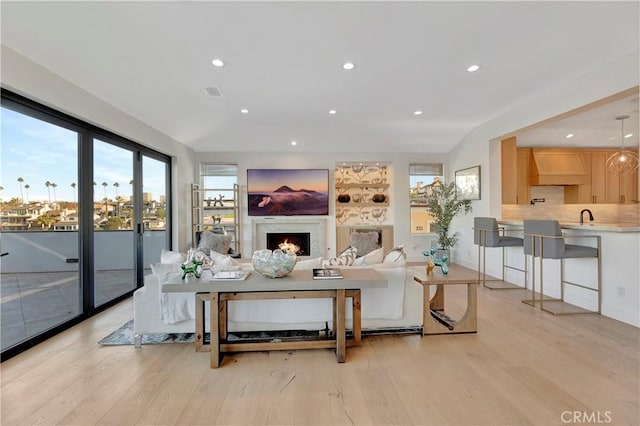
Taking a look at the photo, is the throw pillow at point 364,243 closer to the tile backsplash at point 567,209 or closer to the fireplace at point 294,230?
the fireplace at point 294,230

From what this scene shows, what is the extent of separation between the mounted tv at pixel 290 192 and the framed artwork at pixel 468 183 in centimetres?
284

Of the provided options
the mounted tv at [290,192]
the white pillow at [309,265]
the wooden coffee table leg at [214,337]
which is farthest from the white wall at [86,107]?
the white pillow at [309,265]

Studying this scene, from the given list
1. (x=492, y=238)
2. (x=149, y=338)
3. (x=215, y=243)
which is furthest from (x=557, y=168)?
(x=149, y=338)

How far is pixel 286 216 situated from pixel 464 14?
201 inches

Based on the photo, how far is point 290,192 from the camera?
269 inches

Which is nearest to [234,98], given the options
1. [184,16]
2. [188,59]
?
[188,59]

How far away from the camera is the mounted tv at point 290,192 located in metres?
6.80

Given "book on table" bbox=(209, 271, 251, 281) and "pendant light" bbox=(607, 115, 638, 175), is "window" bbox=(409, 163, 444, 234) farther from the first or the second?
"book on table" bbox=(209, 271, 251, 281)

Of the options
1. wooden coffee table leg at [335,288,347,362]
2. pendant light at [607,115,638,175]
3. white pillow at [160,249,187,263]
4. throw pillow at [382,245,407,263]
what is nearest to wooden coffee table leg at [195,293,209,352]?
white pillow at [160,249,187,263]

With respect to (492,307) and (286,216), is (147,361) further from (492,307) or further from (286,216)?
Result: (286,216)

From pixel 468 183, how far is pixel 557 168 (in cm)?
159

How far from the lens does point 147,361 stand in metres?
2.58

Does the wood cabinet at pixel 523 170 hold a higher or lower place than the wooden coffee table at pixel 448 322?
higher

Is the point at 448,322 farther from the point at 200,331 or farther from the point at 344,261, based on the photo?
the point at 200,331
